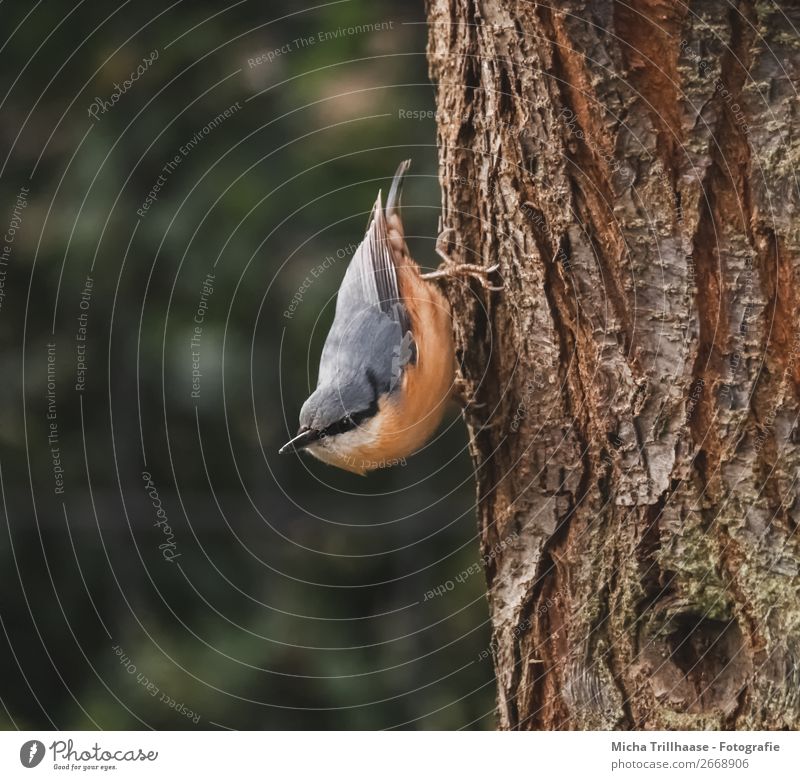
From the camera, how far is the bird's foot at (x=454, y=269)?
192cm

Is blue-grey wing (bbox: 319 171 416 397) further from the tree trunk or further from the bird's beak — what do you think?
the tree trunk

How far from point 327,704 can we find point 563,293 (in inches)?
66.4

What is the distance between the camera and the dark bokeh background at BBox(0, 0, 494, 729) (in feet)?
9.04

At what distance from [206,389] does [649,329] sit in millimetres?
1489

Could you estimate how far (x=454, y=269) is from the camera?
2057 mm

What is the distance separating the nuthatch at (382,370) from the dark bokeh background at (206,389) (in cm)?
33

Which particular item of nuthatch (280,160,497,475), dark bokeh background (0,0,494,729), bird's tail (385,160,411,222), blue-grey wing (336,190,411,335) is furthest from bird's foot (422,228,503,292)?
dark bokeh background (0,0,494,729)

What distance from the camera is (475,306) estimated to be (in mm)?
2002

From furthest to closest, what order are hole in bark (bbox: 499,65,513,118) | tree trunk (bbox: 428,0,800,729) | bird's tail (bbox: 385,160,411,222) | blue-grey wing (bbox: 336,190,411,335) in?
bird's tail (bbox: 385,160,411,222) → blue-grey wing (bbox: 336,190,411,335) → hole in bark (bbox: 499,65,513,118) → tree trunk (bbox: 428,0,800,729)

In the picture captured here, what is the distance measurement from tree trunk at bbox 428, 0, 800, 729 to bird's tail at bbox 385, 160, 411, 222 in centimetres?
56

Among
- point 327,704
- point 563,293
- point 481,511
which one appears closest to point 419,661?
point 327,704

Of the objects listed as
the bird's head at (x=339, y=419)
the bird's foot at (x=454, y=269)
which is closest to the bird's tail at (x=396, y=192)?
the bird's foot at (x=454, y=269)

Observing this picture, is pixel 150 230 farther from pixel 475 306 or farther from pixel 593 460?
pixel 593 460

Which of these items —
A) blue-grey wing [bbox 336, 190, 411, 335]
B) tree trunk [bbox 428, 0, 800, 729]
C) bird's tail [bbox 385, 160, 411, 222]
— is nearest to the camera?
tree trunk [bbox 428, 0, 800, 729]
